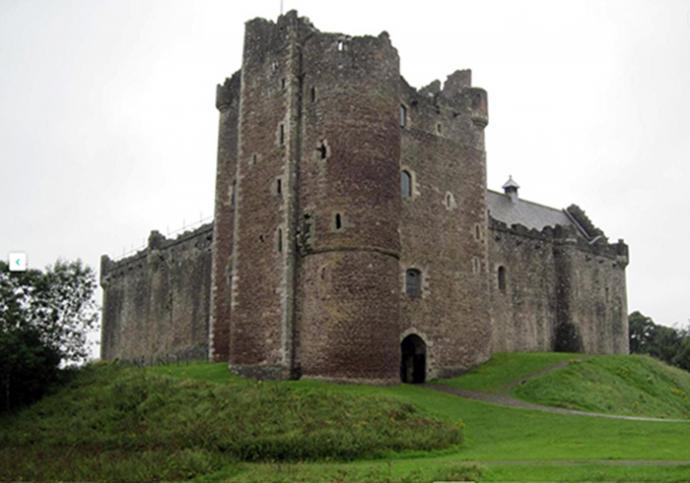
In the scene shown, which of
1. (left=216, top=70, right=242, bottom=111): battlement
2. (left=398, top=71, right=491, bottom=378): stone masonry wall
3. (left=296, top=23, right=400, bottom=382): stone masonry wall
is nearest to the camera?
(left=296, top=23, right=400, bottom=382): stone masonry wall

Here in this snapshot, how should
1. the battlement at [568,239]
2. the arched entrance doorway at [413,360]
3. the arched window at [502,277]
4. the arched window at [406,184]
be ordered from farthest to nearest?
the battlement at [568,239] < the arched window at [502,277] < the arched window at [406,184] < the arched entrance doorway at [413,360]

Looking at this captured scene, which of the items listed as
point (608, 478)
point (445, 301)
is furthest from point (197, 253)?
point (608, 478)

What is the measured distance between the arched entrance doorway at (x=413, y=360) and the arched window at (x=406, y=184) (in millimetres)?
6709

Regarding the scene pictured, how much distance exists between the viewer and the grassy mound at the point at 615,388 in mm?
33906

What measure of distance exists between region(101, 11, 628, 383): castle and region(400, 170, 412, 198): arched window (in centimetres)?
10

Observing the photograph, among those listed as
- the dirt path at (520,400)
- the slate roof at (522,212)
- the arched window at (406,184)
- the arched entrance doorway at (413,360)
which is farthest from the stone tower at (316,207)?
the slate roof at (522,212)

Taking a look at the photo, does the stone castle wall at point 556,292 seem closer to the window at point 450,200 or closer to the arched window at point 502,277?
the arched window at point 502,277

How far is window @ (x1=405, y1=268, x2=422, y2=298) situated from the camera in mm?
38781

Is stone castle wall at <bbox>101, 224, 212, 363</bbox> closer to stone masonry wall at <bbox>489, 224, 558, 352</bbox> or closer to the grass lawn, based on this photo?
the grass lawn

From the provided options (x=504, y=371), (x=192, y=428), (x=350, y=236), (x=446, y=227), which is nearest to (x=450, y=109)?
(x=446, y=227)

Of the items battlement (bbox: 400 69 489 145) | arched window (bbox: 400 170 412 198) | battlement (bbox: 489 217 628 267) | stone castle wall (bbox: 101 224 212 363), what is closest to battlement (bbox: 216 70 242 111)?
stone castle wall (bbox: 101 224 212 363)

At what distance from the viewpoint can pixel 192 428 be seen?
26.2 metres

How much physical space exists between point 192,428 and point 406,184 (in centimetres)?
1793

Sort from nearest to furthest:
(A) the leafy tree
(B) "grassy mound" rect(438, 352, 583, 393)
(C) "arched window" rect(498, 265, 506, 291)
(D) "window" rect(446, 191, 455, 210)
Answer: (B) "grassy mound" rect(438, 352, 583, 393) → (D) "window" rect(446, 191, 455, 210) → (C) "arched window" rect(498, 265, 506, 291) → (A) the leafy tree
